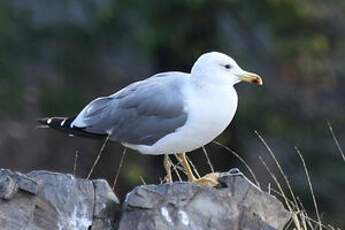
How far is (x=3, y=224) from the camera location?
4.88 metres

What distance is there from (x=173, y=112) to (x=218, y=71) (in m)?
0.29

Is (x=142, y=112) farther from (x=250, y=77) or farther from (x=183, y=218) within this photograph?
(x=183, y=218)

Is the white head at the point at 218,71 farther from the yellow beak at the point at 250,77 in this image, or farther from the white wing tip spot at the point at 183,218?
the white wing tip spot at the point at 183,218

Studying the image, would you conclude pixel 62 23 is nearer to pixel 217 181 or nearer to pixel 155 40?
pixel 155 40

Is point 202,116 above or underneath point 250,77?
underneath

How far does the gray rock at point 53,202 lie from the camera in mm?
4906

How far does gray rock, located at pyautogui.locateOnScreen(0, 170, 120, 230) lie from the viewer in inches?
193

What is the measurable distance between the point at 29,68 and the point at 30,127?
2.78 ft

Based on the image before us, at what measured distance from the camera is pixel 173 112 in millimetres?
6059

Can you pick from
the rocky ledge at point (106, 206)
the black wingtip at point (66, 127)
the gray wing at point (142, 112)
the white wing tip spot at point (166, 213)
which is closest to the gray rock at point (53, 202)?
the rocky ledge at point (106, 206)

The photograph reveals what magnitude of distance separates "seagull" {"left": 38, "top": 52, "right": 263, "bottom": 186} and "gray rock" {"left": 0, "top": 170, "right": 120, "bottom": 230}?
25.3 inches

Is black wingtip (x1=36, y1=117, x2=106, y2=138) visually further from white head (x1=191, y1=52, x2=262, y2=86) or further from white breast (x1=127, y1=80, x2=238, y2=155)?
white head (x1=191, y1=52, x2=262, y2=86)

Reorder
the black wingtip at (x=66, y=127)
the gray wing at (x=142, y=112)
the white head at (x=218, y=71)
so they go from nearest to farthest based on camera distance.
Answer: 1. the white head at (x=218, y=71)
2. the gray wing at (x=142, y=112)
3. the black wingtip at (x=66, y=127)

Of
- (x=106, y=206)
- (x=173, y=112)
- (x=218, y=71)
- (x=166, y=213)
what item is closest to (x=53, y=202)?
(x=106, y=206)
